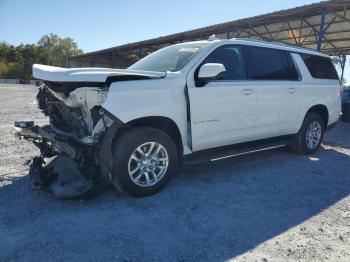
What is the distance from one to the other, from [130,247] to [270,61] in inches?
155

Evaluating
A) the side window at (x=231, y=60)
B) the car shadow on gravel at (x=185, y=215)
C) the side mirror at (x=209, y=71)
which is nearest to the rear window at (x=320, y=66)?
the side window at (x=231, y=60)

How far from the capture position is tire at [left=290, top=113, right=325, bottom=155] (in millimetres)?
6453

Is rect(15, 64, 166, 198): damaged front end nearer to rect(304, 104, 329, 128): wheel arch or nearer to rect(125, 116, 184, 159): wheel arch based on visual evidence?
rect(125, 116, 184, 159): wheel arch

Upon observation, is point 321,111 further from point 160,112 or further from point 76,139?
point 76,139

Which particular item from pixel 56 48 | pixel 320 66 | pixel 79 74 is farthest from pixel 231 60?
pixel 56 48

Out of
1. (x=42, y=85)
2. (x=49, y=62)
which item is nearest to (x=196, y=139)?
(x=42, y=85)

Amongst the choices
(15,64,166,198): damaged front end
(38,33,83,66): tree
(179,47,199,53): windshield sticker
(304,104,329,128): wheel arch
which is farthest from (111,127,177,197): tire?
(38,33,83,66): tree

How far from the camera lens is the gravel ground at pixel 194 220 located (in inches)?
117

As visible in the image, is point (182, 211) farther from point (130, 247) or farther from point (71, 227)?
point (71, 227)

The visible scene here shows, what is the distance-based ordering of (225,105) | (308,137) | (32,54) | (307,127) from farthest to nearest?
1. (32,54)
2. (308,137)
3. (307,127)
4. (225,105)

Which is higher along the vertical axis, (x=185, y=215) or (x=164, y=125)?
(x=164, y=125)

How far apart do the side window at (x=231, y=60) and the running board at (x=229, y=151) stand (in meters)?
1.02

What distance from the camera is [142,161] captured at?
412cm

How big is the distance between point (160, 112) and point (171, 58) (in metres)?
1.14
